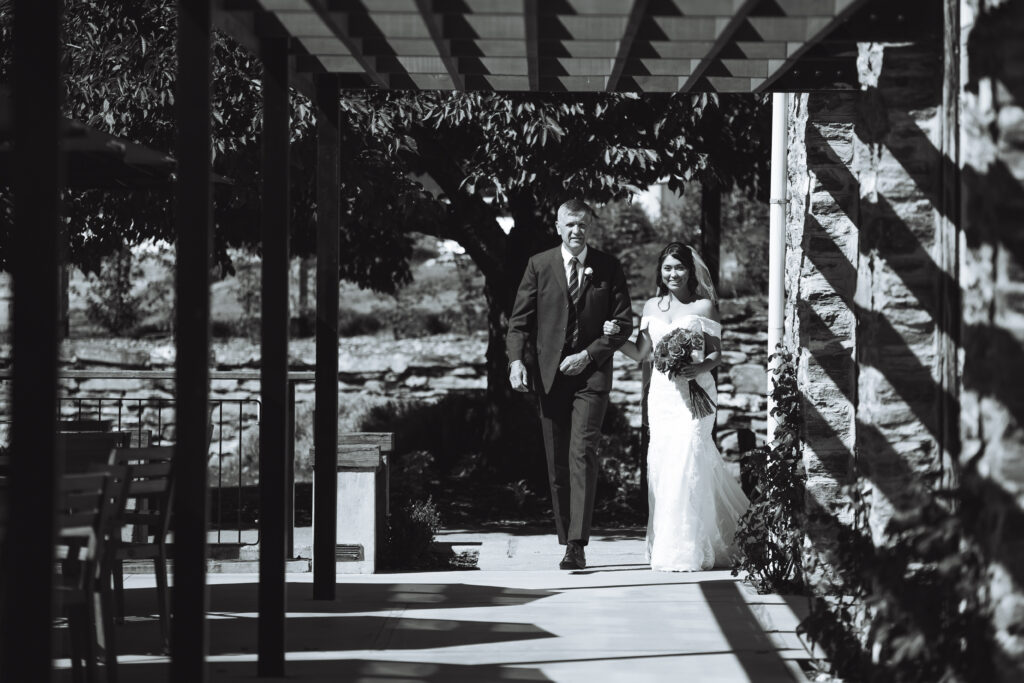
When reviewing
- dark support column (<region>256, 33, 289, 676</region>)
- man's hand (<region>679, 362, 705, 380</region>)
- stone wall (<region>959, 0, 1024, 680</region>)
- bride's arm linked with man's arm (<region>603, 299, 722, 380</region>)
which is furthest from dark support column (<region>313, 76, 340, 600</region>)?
stone wall (<region>959, 0, 1024, 680</region>)

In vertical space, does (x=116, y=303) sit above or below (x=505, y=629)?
above

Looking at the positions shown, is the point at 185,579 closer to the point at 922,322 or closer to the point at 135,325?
the point at 922,322

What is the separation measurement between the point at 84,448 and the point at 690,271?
3.92 metres

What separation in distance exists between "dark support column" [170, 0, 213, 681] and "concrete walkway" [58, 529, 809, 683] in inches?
52.2

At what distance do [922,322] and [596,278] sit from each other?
12.6ft

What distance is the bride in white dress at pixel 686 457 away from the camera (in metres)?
8.61

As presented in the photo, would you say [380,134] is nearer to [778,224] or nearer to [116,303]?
[778,224]

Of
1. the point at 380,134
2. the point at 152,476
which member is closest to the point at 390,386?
the point at 380,134

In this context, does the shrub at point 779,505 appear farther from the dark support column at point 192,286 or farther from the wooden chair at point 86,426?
the wooden chair at point 86,426

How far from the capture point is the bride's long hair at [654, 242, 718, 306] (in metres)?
8.88

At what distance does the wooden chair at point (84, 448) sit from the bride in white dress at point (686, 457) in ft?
10.1

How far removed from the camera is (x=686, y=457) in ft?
28.5

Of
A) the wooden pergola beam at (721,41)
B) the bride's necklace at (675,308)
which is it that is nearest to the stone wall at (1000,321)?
the wooden pergola beam at (721,41)

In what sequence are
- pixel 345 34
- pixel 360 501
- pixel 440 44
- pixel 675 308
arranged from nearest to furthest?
pixel 345 34 → pixel 440 44 → pixel 360 501 → pixel 675 308
